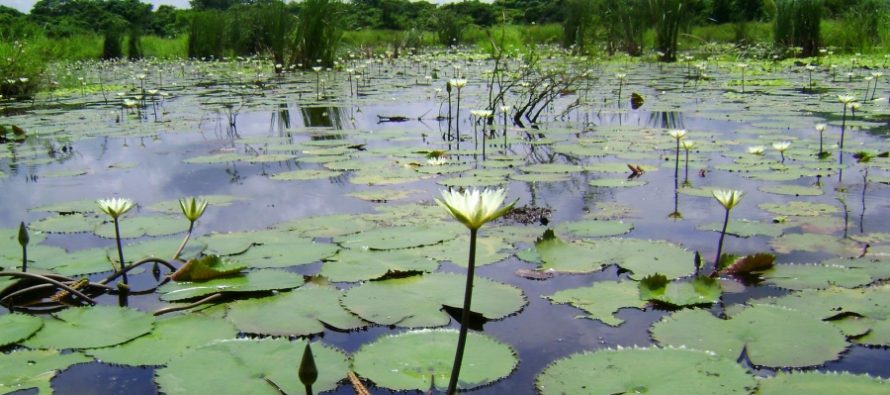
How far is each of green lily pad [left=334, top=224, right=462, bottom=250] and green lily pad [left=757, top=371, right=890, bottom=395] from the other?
129 centimetres

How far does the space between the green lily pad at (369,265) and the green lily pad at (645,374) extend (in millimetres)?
772

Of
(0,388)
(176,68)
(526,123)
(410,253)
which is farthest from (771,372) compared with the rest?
(176,68)

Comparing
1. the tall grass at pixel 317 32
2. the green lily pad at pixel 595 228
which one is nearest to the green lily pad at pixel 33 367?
the green lily pad at pixel 595 228

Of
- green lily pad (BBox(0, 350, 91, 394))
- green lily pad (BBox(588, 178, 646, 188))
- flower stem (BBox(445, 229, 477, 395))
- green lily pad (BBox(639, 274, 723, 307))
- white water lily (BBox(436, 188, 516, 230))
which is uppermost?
white water lily (BBox(436, 188, 516, 230))

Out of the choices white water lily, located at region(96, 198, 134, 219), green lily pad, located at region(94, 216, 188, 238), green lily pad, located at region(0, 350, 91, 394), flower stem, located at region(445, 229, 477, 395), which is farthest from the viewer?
green lily pad, located at region(94, 216, 188, 238)

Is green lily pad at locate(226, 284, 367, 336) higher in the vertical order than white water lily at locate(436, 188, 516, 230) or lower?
lower

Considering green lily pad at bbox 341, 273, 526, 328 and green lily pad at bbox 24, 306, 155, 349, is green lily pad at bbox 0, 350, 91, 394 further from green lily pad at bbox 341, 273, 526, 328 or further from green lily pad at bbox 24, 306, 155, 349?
green lily pad at bbox 341, 273, 526, 328

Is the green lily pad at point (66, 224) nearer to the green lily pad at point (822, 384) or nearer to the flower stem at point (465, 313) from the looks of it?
the flower stem at point (465, 313)

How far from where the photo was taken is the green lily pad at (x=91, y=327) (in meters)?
1.68

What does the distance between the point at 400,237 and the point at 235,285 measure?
0.65m

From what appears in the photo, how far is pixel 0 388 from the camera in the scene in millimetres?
1429

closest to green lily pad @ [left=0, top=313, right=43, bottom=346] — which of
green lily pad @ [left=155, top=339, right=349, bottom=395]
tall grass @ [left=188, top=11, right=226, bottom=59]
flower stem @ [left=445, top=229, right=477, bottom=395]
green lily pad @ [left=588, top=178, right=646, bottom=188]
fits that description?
green lily pad @ [left=155, top=339, right=349, bottom=395]

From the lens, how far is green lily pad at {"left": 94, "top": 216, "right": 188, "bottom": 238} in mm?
2654

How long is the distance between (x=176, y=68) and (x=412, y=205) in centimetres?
1456
